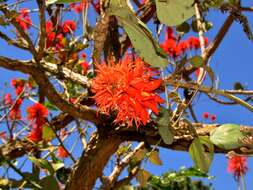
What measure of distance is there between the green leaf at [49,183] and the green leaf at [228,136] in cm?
61

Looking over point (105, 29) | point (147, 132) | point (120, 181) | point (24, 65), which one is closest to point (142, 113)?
point (147, 132)

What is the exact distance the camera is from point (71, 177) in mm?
1491

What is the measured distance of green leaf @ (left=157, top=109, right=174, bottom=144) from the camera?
906mm

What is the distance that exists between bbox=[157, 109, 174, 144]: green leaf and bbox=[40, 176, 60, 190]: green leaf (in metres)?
0.53

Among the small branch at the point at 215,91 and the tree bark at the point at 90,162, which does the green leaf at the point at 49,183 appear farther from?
the small branch at the point at 215,91

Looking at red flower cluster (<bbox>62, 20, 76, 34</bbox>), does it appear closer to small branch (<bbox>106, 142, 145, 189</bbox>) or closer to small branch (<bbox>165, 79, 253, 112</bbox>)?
small branch (<bbox>106, 142, 145, 189</bbox>)

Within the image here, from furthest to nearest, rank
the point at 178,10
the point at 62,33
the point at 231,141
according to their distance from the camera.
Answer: the point at 62,33
the point at 231,141
the point at 178,10

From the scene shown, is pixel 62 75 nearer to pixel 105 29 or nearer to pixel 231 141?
pixel 105 29

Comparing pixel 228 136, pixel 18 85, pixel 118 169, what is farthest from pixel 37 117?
pixel 228 136

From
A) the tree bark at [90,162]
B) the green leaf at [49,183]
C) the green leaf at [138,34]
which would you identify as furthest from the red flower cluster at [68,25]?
the green leaf at [138,34]

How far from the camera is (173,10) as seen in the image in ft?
1.70

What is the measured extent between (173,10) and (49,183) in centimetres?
96

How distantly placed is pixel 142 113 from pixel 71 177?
0.85m

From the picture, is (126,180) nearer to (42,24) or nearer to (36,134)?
(36,134)
